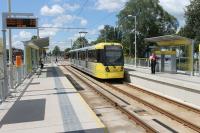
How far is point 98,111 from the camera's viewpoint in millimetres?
14898

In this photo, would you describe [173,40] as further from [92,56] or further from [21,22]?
[21,22]

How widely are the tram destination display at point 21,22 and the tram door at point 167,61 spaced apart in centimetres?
956

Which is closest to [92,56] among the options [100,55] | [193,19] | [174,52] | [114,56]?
[100,55]

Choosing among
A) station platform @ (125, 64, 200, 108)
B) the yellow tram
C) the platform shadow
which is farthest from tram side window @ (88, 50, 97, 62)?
the platform shadow

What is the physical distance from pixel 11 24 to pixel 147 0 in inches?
2517

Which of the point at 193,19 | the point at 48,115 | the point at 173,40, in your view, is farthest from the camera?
the point at 193,19

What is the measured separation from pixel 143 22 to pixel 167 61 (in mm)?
52972

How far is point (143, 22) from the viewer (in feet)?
258

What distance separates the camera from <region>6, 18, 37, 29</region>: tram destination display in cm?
1956

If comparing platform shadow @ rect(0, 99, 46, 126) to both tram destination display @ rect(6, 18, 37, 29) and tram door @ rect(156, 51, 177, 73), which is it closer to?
tram destination display @ rect(6, 18, 37, 29)

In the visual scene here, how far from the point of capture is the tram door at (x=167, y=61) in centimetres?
2520

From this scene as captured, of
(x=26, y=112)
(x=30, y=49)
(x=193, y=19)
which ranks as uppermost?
(x=193, y=19)

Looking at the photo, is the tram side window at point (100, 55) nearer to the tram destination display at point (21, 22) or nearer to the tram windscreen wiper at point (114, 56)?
the tram windscreen wiper at point (114, 56)

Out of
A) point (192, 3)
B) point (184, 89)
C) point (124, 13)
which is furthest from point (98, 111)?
point (124, 13)
